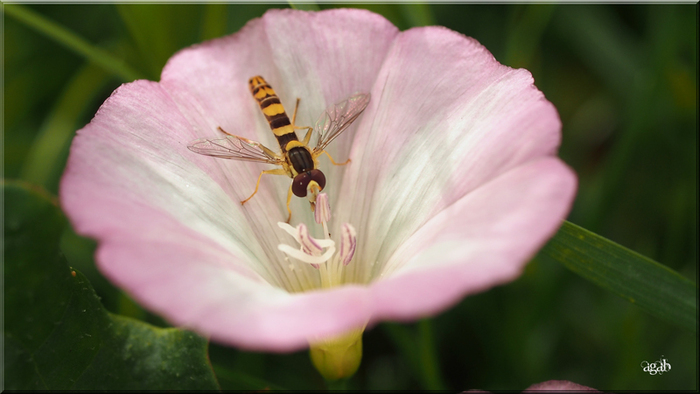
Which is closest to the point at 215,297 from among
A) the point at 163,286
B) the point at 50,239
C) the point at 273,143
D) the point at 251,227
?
the point at 163,286

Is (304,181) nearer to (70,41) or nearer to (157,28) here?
(70,41)

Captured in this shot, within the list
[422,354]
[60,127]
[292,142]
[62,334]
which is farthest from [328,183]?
[60,127]

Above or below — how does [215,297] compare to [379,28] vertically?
below

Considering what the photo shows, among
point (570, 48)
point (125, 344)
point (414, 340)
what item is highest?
point (125, 344)

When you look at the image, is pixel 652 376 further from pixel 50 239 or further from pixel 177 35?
pixel 177 35

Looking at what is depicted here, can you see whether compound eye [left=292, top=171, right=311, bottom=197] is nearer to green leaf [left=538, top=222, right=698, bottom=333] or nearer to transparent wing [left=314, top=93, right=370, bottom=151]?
transparent wing [left=314, top=93, right=370, bottom=151]
